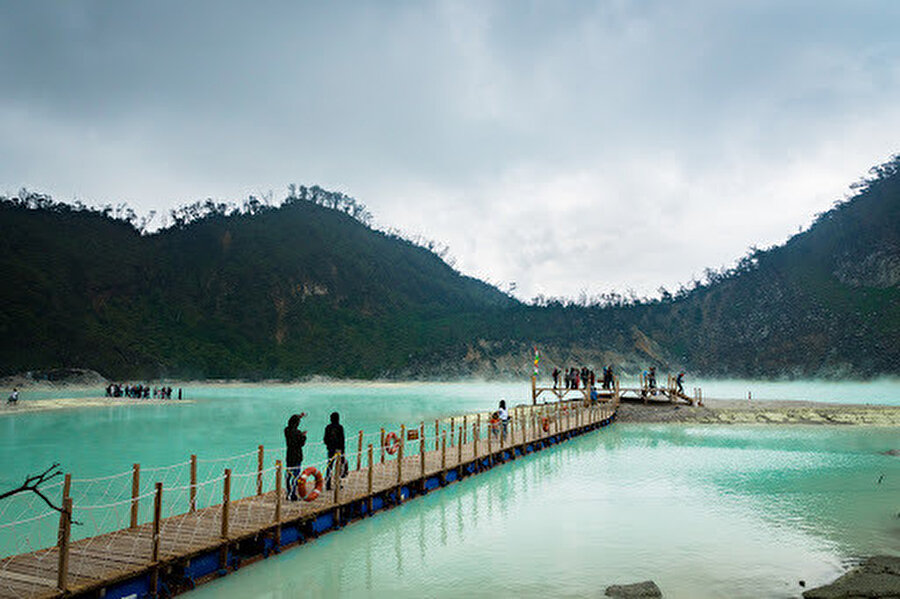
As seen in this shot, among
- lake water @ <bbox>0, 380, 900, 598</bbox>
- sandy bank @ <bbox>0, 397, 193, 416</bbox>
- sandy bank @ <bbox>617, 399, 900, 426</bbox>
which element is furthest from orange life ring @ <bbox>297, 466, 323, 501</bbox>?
sandy bank @ <bbox>0, 397, 193, 416</bbox>

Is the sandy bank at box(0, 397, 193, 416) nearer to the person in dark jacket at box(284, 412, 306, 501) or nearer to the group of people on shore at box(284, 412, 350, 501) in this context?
the group of people on shore at box(284, 412, 350, 501)

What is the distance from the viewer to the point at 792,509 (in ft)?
57.1

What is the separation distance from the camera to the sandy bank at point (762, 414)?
40.4 meters

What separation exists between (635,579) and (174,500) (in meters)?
13.2

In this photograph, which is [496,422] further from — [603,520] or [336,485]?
[336,485]

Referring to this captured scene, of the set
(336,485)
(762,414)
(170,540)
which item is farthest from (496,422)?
(762,414)

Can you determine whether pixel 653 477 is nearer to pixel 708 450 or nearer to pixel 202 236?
pixel 708 450

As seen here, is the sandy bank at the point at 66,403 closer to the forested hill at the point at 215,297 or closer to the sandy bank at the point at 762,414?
the forested hill at the point at 215,297

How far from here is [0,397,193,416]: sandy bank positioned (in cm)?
4997

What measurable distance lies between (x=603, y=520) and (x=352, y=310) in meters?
125

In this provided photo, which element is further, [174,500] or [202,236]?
[202,236]

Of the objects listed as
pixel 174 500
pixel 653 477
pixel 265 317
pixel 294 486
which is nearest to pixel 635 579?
pixel 294 486

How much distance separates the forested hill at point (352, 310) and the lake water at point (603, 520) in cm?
7474

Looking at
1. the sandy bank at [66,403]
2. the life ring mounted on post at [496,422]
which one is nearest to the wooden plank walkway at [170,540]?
the life ring mounted on post at [496,422]
